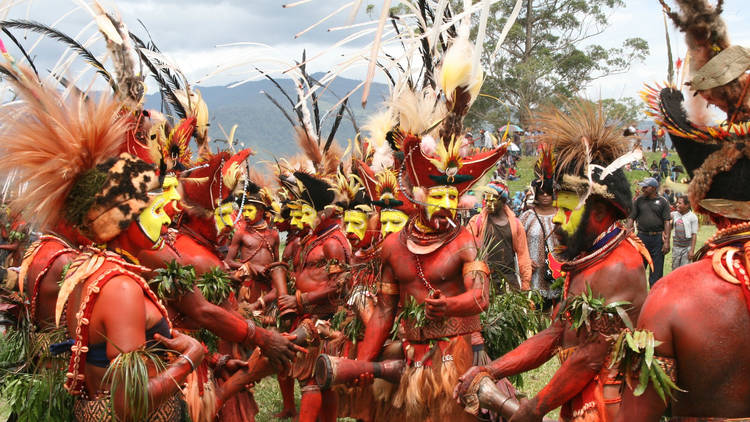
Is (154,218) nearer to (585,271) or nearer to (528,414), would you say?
(528,414)

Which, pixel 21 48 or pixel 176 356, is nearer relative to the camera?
pixel 176 356

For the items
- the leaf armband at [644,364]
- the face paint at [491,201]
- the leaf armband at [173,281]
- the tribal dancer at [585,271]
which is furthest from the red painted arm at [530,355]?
the face paint at [491,201]

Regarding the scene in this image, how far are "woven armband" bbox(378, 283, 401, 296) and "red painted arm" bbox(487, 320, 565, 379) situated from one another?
1271 millimetres

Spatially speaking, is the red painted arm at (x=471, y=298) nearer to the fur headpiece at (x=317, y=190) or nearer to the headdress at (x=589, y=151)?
the headdress at (x=589, y=151)

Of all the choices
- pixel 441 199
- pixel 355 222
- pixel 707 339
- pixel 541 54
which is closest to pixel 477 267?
pixel 441 199

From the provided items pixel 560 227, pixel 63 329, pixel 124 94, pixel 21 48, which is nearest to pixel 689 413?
pixel 560 227

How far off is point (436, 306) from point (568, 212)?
3.47 feet

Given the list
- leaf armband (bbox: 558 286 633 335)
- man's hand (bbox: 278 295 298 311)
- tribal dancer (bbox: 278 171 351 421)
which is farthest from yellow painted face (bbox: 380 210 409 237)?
leaf armband (bbox: 558 286 633 335)

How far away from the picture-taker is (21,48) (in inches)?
234

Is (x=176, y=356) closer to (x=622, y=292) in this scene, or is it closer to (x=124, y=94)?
(x=622, y=292)

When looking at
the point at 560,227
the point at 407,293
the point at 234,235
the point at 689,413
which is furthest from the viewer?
the point at 234,235

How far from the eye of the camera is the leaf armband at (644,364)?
2279mm

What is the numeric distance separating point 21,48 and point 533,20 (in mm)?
27884

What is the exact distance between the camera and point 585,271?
3.72 metres
